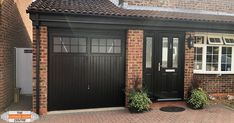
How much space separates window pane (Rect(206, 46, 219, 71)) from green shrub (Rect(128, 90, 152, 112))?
3.31 m

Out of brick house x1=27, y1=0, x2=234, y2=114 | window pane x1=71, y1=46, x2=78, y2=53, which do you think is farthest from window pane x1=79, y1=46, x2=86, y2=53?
window pane x1=71, y1=46, x2=78, y2=53

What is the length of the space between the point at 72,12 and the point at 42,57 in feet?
5.11

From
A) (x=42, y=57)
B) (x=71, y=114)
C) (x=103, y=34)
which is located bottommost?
(x=71, y=114)

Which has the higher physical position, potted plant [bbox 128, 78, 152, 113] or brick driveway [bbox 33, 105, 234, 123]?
potted plant [bbox 128, 78, 152, 113]

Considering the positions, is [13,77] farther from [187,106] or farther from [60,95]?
[187,106]

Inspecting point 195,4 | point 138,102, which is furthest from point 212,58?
point 138,102

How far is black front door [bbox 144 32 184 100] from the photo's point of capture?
863 centimetres

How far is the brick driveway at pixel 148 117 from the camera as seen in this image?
6785 mm

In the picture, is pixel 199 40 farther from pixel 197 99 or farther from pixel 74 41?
pixel 74 41

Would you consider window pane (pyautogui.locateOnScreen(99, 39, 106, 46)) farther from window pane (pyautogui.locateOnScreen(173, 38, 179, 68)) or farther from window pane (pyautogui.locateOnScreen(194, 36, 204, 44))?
window pane (pyautogui.locateOnScreen(194, 36, 204, 44))

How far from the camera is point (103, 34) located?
25.9 feet

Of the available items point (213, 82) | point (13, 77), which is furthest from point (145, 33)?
point (13, 77)

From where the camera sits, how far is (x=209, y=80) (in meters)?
9.44

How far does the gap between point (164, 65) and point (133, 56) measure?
139 cm
